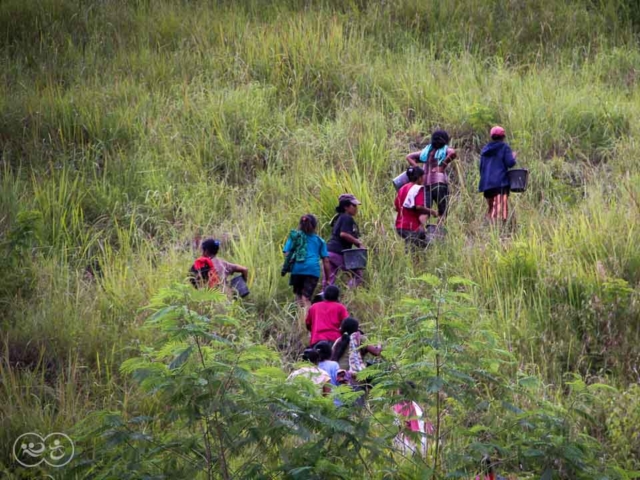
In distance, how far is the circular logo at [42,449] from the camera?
6591 mm

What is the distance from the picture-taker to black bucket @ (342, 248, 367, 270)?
440 inches

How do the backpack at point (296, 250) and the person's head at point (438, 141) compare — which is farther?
the person's head at point (438, 141)

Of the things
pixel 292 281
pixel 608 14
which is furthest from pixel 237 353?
pixel 608 14

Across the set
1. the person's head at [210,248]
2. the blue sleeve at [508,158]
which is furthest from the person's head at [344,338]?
the blue sleeve at [508,158]

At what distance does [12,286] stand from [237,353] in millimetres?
5824

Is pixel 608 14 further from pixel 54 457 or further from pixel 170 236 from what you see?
pixel 54 457

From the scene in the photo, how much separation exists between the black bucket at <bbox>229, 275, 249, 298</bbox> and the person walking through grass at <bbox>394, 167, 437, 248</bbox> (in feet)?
6.91

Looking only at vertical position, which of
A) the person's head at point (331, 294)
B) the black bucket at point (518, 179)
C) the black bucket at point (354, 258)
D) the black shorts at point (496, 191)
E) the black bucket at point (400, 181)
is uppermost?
the black bucket at point (518, 179)

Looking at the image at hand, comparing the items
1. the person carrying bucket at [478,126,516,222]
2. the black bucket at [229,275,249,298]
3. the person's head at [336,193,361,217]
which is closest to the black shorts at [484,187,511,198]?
the person carrying bucket at [478,126,516,222]

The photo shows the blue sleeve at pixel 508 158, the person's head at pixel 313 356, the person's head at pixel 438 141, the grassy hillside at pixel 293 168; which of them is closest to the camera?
the person's head at pixel 313 356

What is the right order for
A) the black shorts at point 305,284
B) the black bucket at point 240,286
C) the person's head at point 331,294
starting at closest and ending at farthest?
the person's head at point 331,294, the black bucket at point 240,286, the black shorts at point 305,284

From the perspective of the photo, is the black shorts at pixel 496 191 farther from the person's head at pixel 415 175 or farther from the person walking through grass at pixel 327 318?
the person walking through grass at pixel 327 318

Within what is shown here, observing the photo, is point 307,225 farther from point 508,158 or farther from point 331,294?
point 508,158

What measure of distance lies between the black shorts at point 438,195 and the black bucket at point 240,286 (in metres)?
2.48
